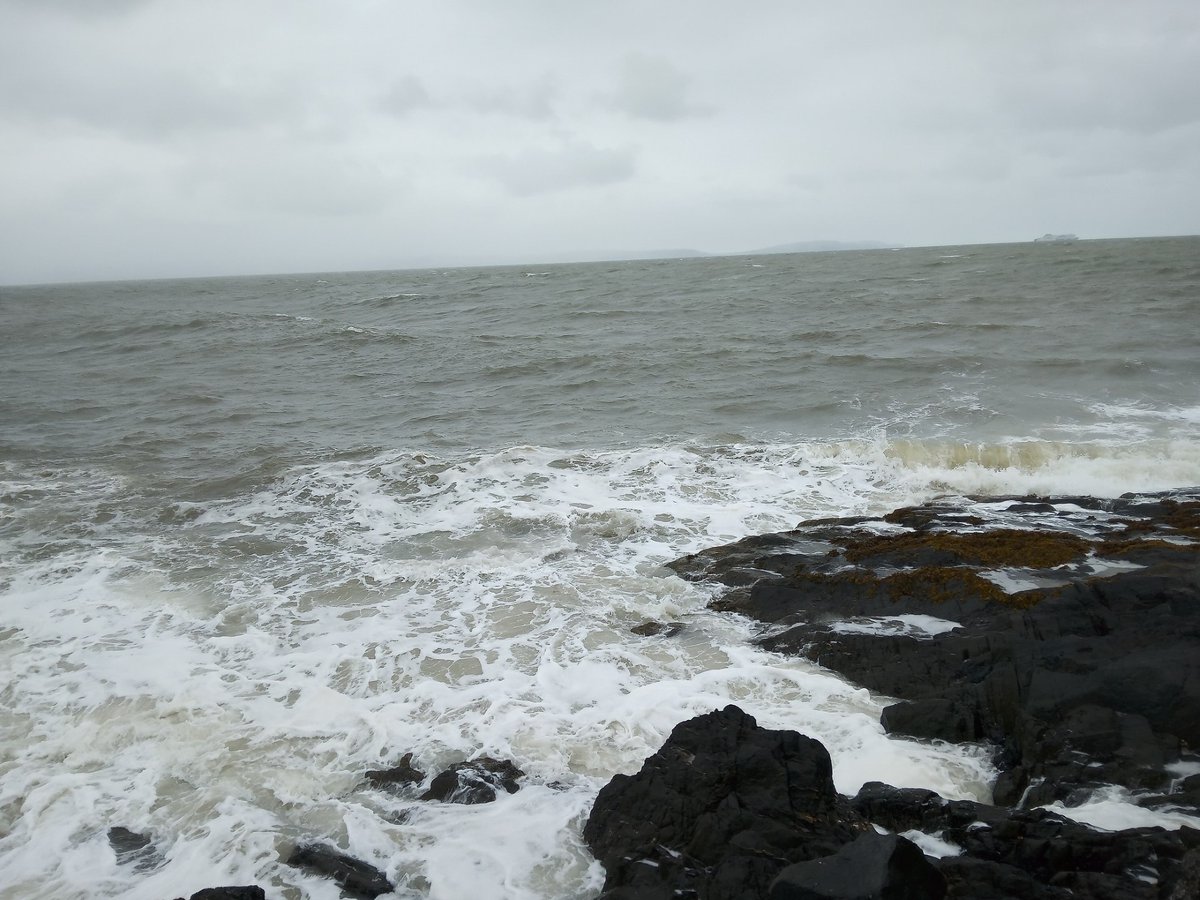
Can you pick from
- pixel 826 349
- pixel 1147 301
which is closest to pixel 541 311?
pixel 826 349

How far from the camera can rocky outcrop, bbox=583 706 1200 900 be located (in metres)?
3.40

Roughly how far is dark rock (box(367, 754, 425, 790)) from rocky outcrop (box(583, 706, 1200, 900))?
4.97ft

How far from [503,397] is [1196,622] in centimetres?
1602

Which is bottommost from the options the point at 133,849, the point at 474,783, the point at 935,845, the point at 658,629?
the point at 133,849

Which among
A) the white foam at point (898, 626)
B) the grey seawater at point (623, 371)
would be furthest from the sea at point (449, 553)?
the white foam at point (898, 626)

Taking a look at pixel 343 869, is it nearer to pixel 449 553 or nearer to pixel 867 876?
pixel 867 876

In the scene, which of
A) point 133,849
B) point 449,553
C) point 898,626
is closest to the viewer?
point 133,849

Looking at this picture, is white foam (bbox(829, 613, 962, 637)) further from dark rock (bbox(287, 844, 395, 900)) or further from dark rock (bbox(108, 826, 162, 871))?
dark rock (bbox(108, 826, 162, 871))

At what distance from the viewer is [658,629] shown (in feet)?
24.3

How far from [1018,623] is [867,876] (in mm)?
3504

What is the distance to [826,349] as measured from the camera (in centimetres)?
2320

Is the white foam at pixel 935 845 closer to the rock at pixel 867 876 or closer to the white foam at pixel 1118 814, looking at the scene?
the rock at pixel 867 876

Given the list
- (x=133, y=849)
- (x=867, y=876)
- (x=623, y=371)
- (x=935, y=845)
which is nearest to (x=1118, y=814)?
(x=935, y=845)

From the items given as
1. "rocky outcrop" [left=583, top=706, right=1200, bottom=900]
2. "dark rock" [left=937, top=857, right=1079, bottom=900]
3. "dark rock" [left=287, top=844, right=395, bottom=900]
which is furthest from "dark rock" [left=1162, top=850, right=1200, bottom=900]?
"dark rock" [left=287, top=844, right=395, bottom=900]
